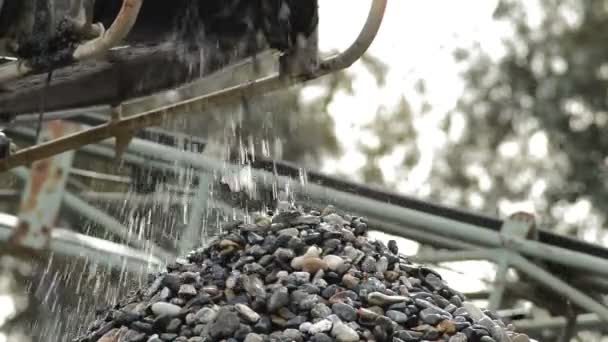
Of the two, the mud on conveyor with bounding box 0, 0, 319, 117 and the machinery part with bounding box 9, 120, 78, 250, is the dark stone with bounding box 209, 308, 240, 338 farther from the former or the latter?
the machinery part with bounding box 9, 120, 78, 250

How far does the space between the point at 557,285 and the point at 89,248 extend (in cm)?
241

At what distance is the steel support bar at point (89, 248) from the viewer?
5812 millimetres

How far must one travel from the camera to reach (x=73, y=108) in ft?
13.2

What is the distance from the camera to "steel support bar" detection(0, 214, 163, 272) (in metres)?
5.81

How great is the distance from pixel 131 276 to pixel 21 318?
606 cm

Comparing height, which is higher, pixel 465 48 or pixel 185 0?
pixel 465 48

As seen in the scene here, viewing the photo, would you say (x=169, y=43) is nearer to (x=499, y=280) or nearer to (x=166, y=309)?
(x=166, y=309)

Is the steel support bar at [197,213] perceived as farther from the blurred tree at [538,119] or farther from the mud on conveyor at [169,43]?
the blurred tree at [538,119]

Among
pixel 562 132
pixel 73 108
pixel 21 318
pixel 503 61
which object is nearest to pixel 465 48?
pixel 503 61

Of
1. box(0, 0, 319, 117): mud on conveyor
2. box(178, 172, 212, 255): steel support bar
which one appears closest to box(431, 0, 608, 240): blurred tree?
box(178, 172, 212, 255): steel support bar

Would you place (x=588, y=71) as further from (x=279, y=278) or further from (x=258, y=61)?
(x=279, y=278)

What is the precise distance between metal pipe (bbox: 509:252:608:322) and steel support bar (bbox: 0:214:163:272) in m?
1.79

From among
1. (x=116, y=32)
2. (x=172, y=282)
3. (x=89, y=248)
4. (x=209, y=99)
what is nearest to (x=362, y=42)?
(x=209, y=99)

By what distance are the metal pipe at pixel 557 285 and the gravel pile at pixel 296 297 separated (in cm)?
290
